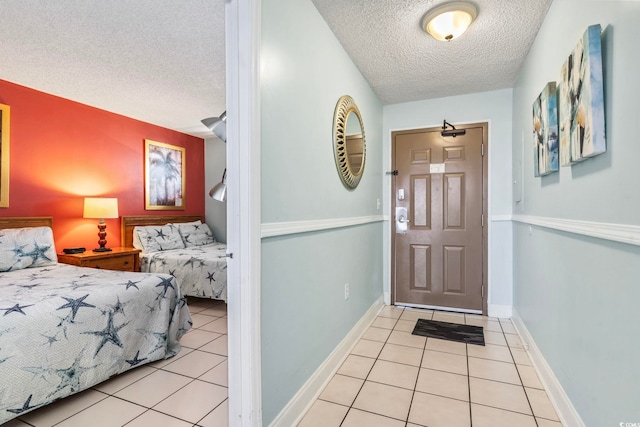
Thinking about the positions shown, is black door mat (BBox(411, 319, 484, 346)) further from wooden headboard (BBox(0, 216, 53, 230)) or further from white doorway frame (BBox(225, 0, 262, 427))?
wooden headboard (BBox(0, 216, 53, 230))

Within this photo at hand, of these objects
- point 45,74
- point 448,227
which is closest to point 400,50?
point 448,227

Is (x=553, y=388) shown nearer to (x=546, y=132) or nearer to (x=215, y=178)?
(x=546, y=132)

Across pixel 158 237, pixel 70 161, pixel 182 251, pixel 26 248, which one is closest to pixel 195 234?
pixel 158 237

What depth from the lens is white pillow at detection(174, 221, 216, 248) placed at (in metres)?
4.52

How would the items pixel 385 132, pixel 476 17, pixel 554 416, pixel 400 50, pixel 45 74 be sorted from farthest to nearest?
pixel 385 132 → pixel 45 74 → pixel 400 50 → pixel 476 17 → pixel 554 416

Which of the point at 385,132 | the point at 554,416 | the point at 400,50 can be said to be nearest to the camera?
the point at 554,416

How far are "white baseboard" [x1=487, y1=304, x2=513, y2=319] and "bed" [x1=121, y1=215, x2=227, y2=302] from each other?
2739 mm

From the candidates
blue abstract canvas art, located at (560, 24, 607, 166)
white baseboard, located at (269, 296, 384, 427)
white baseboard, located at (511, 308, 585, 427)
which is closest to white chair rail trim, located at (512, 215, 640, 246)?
blue abstract canvas art, located at (560, 24, 607, 166)

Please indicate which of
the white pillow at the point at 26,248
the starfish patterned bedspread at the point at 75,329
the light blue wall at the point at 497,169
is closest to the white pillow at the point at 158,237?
the white pillow at the point at 26,248

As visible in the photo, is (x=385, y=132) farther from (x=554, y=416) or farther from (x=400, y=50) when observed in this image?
(x=554, y=416)

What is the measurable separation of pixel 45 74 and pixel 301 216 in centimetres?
298

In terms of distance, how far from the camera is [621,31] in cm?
104

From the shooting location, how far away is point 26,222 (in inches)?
122

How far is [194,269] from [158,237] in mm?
1029
